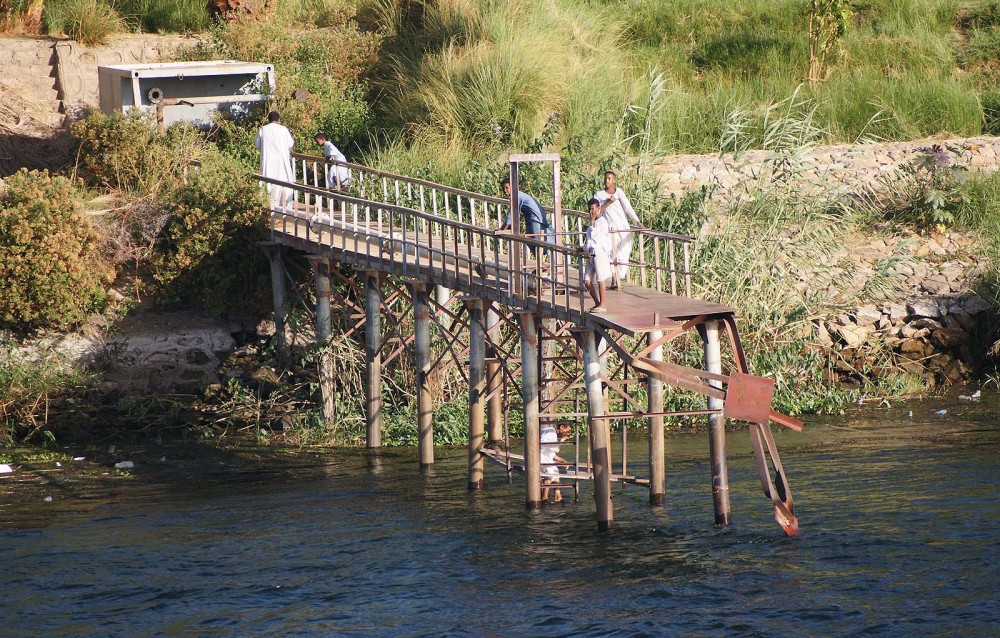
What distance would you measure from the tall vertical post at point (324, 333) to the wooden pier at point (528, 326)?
3 centimetres

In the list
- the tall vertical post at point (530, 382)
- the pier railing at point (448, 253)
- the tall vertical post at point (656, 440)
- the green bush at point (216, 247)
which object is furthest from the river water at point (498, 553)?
the green bush at point (216, 247)

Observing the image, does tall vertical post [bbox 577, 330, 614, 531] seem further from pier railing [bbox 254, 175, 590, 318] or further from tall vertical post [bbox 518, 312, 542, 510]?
tall vertical post [bbox 518, 312, 542, 510]

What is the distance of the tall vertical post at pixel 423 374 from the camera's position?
19188mm

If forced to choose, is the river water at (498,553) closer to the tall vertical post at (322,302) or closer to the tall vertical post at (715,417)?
the tall vertical post at (715,417)

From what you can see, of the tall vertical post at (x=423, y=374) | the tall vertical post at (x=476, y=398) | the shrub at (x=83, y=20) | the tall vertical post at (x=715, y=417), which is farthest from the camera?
the shrub at (x=83, y=20)

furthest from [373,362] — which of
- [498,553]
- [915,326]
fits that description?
[915,326]

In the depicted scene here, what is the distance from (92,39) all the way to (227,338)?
12952 mm

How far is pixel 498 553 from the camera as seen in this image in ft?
48.1

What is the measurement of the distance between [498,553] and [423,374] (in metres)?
4.98

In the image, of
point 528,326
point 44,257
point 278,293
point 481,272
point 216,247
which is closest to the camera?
point 528,326

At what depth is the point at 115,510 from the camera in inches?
683

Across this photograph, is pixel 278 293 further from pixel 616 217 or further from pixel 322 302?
pixel 616 217

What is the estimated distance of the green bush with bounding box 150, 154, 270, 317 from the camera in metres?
22.7

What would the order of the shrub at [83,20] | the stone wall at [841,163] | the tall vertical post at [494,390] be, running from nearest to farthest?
the tall vertical post at [494,390], the stone wall at [841,163], the shrub at [83,20]
